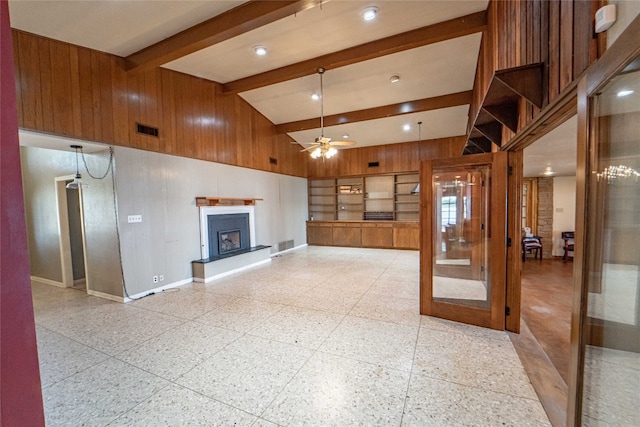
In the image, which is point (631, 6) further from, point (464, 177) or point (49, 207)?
point (49, 207)

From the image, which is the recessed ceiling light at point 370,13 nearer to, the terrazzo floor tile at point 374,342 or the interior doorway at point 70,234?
the terrazzo floor tile at point 374,342

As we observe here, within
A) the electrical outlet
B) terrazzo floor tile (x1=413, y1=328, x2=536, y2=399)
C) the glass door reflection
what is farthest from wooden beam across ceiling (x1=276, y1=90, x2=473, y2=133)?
terrazzo floor tile (x1=413, y1=328, x2=536, y2=399)

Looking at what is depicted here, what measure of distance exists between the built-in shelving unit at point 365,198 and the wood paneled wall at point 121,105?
397cm

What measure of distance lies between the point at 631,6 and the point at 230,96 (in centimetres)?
666

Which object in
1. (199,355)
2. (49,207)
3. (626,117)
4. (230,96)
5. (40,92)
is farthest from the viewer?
(230,96)

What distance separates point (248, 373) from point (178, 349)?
99cm

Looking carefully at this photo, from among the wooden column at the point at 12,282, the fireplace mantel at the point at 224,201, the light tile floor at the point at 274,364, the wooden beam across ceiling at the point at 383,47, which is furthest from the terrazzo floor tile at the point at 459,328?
the fireplace mantel at the point at 224,201

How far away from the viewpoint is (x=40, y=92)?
3447 millimetres

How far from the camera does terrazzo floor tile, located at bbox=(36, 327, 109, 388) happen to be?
2520 mm

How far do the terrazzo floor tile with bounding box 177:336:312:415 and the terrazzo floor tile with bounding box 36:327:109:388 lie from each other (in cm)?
115

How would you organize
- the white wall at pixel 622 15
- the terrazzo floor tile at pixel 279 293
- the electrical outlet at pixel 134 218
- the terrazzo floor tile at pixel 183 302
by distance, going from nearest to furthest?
the white wall at pixel 622 15 < the terrazzo floor tile at pixel 183 302 < the terrazzo floor tile at pixel 279 293 < the electrical outlet at pixel 134 218

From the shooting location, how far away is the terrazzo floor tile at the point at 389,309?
3.56 m

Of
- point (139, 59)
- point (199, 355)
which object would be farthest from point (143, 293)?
point (139, 59)

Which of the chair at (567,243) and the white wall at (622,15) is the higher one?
the white wall at (622,15)
